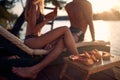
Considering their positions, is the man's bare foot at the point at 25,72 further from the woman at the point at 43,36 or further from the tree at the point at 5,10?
the tree at the point at 5,10

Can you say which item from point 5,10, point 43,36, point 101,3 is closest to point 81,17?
point 43,36

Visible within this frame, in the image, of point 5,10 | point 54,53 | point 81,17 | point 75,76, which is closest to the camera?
point 54,53

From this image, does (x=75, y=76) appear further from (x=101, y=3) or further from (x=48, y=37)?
(x=101, y=3)

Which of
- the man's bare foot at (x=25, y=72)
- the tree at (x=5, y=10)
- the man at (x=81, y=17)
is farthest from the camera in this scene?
the tree at (x=5, y=10)

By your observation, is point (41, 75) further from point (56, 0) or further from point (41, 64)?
point (56, 0)

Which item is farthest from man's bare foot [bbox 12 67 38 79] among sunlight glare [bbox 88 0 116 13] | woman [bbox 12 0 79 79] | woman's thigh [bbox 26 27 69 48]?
sunlight glare [bbox 88 0 116 13]

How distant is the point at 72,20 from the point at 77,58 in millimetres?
1374

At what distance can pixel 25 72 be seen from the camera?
288cm

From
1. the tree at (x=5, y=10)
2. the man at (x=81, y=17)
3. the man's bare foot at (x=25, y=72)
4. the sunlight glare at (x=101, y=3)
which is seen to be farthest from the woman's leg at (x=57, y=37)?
the tree at (x=5, y=10)

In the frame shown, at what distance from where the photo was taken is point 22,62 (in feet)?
10.2

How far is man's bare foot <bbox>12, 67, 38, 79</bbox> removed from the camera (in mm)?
2875

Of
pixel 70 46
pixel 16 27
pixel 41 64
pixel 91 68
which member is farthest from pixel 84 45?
pixel 16 27

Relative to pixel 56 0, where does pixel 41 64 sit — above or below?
above

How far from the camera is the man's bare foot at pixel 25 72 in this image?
2.88 metres
